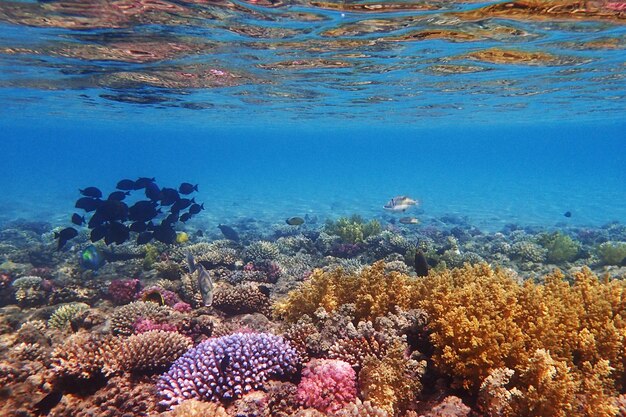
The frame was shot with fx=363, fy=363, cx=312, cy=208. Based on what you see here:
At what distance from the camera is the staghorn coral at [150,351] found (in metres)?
4.92

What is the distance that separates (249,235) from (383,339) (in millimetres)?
19099

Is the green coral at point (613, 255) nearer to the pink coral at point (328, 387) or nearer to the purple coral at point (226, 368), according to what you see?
the pink coral at point (328, 387)

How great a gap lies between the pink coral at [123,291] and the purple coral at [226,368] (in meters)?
6.07

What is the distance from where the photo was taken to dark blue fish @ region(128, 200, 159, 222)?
10484 millimetres

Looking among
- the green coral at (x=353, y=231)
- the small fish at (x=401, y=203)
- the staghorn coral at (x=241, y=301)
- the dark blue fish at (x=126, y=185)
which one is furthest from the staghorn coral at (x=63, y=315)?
the green coral at (x=353, y=231)

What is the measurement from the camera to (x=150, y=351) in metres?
5.05

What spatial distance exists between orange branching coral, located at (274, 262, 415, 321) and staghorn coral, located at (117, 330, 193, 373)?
1.95m

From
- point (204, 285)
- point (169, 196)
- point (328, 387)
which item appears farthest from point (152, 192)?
point (328, 387)

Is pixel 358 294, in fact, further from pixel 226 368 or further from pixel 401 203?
pixel 401 203

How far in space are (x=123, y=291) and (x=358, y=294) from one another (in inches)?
283

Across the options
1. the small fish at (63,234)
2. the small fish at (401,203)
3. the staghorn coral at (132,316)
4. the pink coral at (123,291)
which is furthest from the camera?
the small fish at (401,203)

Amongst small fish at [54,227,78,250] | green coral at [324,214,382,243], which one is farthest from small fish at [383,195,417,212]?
small fish at [54,227,78,250]

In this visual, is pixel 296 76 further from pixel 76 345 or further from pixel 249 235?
pixel 76 345

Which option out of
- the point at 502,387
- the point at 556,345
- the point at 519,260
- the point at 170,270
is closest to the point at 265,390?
the point at 502,387
